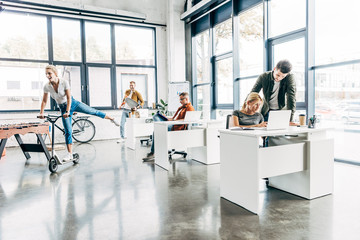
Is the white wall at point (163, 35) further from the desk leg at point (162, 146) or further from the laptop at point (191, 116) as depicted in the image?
the laptop at point (191, 116)

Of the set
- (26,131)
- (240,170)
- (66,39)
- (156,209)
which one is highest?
(66,39)

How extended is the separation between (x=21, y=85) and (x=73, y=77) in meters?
1.20

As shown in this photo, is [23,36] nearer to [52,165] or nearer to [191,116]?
[52,165]

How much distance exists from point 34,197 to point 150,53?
5657 mm

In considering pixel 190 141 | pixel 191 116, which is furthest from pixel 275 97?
pixel 190 141

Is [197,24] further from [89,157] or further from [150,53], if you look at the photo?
[89,157]

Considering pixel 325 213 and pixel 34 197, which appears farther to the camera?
pixel 34 197

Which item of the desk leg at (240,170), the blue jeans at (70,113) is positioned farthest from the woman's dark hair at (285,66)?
the blue jeans at (70,113)

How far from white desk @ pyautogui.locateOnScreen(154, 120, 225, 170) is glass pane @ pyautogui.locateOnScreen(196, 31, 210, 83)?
3001mm

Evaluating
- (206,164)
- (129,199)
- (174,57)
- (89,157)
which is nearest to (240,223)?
(129,199)

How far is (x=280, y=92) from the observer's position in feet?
8.58

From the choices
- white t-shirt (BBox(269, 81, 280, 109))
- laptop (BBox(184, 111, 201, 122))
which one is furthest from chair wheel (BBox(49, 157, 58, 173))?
white t-shirt (BBox(269, 81, 280, 109))

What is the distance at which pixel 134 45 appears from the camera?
7113 millimetres

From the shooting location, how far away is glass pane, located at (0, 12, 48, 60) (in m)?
5.71
